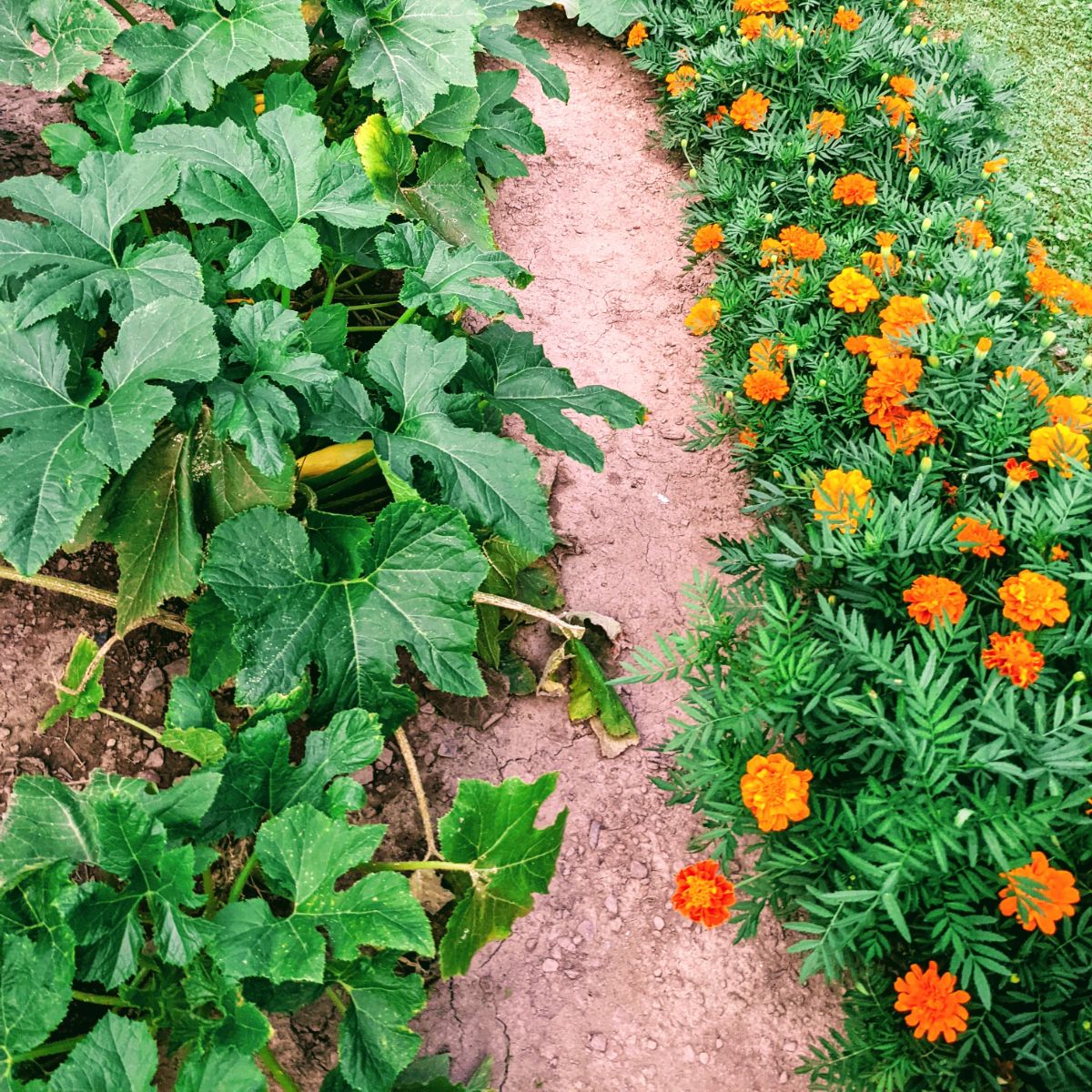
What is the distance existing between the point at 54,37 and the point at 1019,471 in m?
2.57

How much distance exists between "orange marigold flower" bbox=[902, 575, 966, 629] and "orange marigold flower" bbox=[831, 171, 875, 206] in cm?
158

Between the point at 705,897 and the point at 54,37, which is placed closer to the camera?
the point at 705,897

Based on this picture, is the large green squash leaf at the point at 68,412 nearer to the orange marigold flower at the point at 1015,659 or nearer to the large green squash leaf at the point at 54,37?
the large green squash leaf at the point at 54,37

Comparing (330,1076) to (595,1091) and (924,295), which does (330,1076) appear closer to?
(595,1091)

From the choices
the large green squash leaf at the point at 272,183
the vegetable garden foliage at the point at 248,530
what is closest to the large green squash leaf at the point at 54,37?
the vegetable garden foliage at the point at 248,530

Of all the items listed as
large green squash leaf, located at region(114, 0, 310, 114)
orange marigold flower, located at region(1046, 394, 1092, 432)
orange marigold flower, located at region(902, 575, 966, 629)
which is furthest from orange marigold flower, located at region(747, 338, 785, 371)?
large green squash leaf, located at region(114, 0, 310, 114)

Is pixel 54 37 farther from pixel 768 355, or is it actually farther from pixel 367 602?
pixel 768 355

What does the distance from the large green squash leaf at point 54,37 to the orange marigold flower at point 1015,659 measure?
8.16ft

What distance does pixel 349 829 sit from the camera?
1496mm

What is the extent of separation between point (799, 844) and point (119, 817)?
48.5 inches

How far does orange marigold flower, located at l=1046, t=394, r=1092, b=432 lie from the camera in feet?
6.79

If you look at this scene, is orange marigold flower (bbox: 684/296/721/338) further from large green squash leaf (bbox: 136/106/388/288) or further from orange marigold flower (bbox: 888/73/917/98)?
orange marigold flower (bbox: 888/73/917/98)

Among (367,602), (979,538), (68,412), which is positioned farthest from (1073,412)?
(68,412)

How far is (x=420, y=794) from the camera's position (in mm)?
1986
